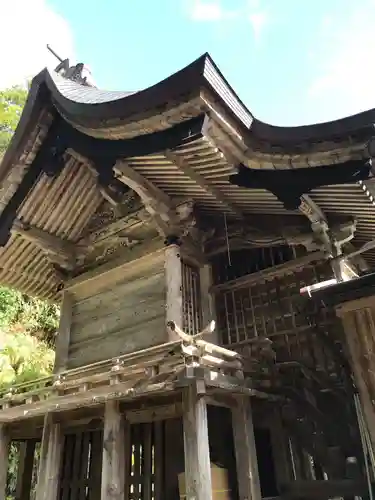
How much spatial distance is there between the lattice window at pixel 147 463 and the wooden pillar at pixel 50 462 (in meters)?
1.30

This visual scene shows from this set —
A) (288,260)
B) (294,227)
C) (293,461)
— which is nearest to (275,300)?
(288,260)

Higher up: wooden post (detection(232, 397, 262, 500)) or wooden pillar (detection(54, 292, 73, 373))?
wooden pillar (detection(54, 292, 73, 373))

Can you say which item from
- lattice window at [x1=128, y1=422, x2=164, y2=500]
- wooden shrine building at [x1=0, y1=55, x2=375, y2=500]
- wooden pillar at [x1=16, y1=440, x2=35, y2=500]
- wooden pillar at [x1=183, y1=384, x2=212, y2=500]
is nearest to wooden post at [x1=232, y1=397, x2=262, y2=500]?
wooden shrine building at [x1=0, y1=55, x2=375, y2=500]

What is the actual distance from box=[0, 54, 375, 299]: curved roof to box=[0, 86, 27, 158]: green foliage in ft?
50.9

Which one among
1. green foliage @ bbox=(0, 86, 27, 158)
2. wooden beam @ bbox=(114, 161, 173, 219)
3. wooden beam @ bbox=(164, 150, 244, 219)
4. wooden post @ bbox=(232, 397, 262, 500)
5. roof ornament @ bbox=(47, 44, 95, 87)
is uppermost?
green foliage @ bbox=(0, 86, 27, 158)

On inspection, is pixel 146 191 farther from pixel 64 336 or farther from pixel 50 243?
pixel 64 336

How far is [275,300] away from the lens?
7645mm

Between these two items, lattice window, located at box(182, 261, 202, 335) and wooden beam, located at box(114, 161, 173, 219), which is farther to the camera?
lattice window, located at box(182, 261, 202, 335)

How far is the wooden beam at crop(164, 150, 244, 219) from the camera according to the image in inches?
257

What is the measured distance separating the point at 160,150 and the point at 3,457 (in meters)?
6.28

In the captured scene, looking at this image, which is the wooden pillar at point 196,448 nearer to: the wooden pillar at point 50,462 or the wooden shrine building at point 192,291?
the wooden shrine building at point 192,291

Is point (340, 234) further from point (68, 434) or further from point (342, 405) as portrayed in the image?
point (68, 434)

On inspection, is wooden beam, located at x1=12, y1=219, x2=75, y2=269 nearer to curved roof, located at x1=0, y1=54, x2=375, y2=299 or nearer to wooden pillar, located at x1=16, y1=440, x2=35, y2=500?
curved roof, located at x1=0, y1=54, x2=375, y2=299

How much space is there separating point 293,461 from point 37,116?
758 centimetres
